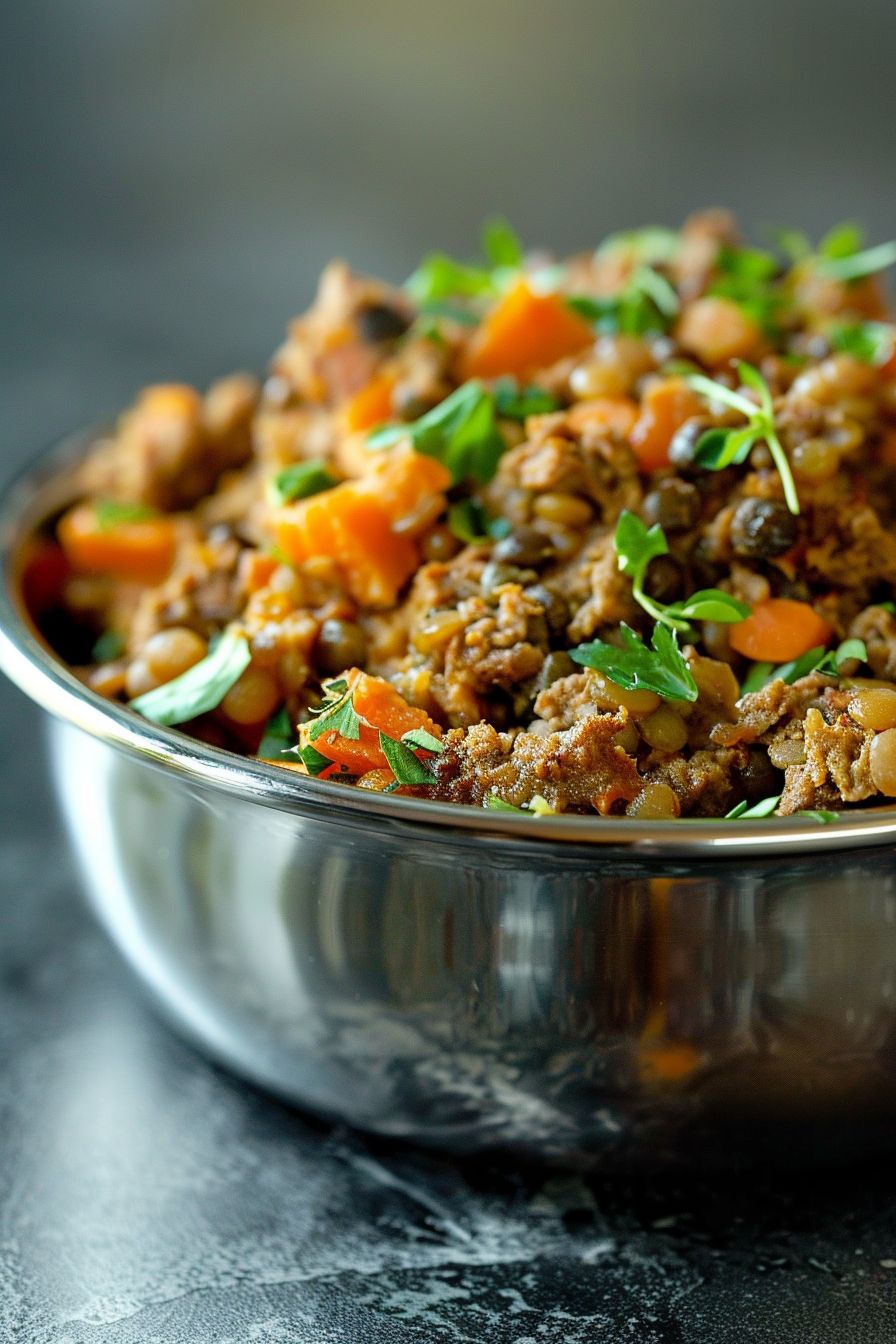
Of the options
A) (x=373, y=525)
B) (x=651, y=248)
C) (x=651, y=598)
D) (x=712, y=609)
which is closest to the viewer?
(x=712, y=609)

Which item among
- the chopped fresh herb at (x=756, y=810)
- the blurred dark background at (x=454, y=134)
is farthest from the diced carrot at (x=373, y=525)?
the blurred dark background at (x=454, y=134)

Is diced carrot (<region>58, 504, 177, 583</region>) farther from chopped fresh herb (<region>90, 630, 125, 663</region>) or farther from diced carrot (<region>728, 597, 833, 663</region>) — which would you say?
diced carrot (<region>728, 597, 833, 663</region>)

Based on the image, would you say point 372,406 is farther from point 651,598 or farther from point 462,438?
point 651,598

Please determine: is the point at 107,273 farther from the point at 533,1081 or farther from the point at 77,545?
the point at 533,1081

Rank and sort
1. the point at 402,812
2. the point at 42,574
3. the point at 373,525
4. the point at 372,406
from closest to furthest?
the point at 402,812
the point at 373,525
the point at 372,406
the point at 42,574

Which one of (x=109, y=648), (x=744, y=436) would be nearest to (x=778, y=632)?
(x=744, y=436)

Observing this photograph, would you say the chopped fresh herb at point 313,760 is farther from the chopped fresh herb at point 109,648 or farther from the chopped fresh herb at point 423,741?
the chopped fresh herb at point 109,648

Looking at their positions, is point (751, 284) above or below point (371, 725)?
above
